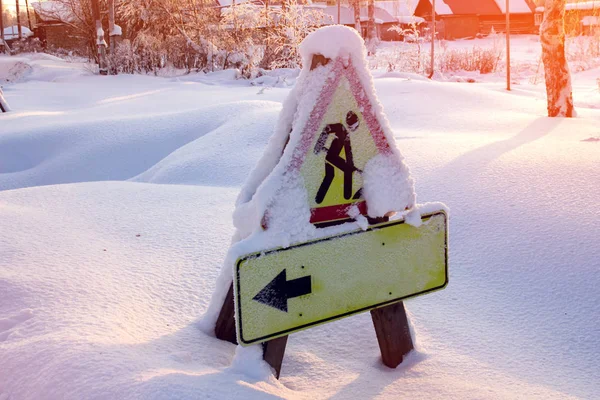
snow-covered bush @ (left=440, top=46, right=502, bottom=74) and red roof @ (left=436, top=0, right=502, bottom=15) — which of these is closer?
snow-covered bush @ (left=440, top=46, right=502, bottom=74)

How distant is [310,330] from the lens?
6.78 ft

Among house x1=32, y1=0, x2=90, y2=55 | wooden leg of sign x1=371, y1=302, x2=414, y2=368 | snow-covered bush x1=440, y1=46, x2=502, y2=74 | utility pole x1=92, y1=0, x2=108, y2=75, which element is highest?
house x1=32, y1=0, x2=90, y2=55

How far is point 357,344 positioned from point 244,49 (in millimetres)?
15352

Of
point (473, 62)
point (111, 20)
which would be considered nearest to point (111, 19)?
point (111, 20)

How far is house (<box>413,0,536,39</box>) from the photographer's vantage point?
1315 inches

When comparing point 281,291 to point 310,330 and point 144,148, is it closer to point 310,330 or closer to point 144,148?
point 310,330

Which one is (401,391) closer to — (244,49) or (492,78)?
(492,78)

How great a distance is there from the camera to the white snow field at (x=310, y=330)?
1.58 meters

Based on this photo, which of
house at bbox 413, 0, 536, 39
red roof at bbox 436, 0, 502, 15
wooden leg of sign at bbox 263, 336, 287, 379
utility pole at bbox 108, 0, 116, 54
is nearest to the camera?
wooden leg of sign at bbox 263, 336, 287, 379

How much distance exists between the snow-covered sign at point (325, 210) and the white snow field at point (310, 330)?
0.75 ft

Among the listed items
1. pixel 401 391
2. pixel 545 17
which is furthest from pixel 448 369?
pixel 545 17

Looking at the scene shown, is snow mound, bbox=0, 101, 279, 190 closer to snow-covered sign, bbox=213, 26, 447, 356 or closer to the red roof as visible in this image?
snow-covered sign, bbox=213, 26, 447, 356

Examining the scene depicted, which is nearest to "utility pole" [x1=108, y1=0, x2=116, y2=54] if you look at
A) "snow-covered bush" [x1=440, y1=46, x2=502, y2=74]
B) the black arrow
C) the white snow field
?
"snow-covered bush" [x1=440, y1=46, x2=502, y2=74]

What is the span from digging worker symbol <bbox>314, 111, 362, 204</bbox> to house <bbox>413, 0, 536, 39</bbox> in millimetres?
34461
